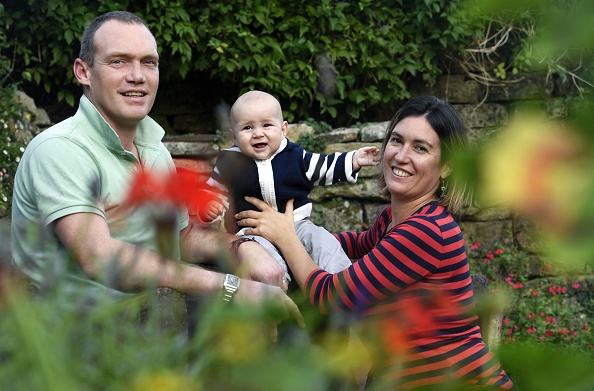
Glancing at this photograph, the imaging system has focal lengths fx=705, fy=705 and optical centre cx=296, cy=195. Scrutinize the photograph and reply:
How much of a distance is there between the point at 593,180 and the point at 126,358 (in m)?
0.47

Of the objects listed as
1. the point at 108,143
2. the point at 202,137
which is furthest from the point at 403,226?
the point at 202,137

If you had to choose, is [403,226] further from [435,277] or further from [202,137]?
[202,137]

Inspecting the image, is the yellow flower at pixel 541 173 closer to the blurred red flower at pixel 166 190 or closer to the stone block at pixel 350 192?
the blurred red flower at pixel 166 190

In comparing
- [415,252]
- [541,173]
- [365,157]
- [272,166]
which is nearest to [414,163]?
[415,252]

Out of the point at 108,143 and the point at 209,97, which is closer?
the point at 108,143

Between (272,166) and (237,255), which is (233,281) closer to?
(237,255)

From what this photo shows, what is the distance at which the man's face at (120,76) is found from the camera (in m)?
2.65

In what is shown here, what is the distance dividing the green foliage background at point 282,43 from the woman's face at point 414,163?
3641 millimetres

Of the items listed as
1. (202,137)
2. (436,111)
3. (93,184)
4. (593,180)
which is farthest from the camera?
(202,137)

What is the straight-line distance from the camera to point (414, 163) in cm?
244

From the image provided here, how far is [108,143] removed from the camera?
2.53 metres

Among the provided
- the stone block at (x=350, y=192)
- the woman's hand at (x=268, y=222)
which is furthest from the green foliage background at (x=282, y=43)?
the woman's hand at (x=268, y=222)

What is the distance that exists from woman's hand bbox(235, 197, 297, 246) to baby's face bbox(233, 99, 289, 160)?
218mm

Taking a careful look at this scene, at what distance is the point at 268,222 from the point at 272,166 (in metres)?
0.36
